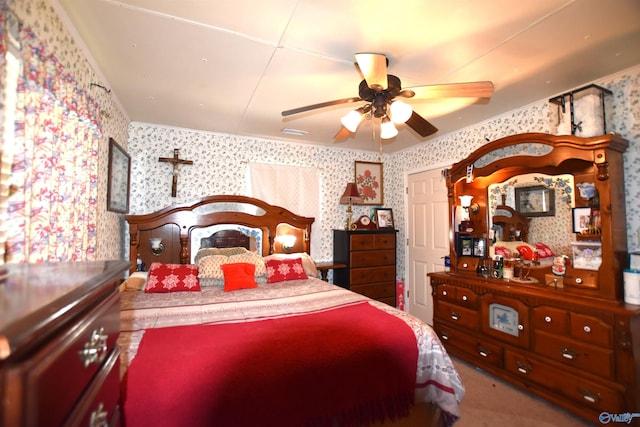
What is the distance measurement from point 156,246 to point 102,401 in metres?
2.73

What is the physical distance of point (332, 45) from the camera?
1885 mm

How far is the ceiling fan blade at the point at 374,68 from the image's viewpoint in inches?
60.4

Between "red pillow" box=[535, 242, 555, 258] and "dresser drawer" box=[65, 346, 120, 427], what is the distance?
3214 mm

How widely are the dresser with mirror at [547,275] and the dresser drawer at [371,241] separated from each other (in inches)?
40.0

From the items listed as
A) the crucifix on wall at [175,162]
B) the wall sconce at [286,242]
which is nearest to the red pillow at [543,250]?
the wall sconce at [286,242]

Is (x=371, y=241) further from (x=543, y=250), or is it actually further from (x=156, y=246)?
(x=156, y=246)

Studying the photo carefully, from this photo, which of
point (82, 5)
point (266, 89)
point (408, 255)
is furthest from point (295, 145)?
point (82, 5)

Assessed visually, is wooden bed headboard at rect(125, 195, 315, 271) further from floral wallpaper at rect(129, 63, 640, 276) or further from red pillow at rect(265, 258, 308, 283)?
red pillow at rect(265, 258, 308, 283)

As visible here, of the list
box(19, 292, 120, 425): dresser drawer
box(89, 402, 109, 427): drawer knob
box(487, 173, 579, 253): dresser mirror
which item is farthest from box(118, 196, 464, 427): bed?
box(487, 173, 579, 253): dresser mirror

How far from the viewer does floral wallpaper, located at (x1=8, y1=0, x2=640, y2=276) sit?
6.96 feet

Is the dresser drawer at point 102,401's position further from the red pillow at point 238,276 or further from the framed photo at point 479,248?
the framed photo at point 479,248

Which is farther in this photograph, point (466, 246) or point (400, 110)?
point (466, 246)

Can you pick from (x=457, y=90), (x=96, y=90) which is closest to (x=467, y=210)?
(x=457, y=90)

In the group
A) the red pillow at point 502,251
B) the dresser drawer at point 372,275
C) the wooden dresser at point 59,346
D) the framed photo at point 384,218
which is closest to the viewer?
the wooden dresser at point 59,346
